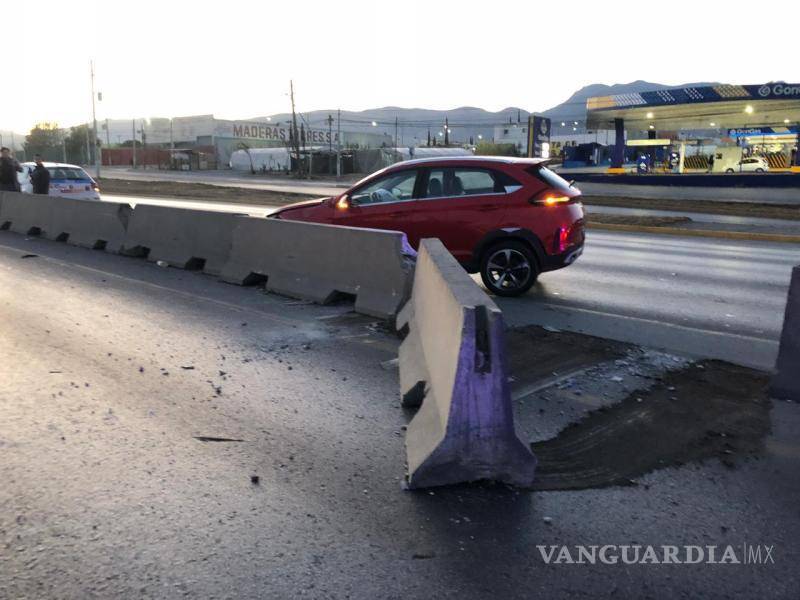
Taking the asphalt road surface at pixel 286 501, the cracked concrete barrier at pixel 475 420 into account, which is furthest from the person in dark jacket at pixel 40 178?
the cracked concrete barrier at pixel 475 420

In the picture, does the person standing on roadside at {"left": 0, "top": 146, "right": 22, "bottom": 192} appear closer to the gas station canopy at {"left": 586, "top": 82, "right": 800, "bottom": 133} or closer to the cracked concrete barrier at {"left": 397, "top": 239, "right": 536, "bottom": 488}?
the cracked concrete barrier at {"left": 397, "top": 239, "right": 536, "bottom": 488}

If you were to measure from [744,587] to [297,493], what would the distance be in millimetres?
2170

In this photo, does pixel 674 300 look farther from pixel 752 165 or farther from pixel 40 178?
pixel 752 165

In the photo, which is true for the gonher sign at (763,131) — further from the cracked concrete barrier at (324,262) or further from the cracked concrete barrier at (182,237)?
the cracked concrete barrier at (324,262)

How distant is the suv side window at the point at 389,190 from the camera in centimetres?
Result: 925

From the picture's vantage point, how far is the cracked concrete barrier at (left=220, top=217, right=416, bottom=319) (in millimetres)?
7488

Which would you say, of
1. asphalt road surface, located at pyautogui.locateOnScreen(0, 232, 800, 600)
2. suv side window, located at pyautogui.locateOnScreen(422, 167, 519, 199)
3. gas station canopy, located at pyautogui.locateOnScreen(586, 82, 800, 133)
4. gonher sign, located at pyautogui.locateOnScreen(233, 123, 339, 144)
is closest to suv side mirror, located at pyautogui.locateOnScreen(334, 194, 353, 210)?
suv side window, located at pyautogui.locateOnScreen(422, 167, 519, 199)

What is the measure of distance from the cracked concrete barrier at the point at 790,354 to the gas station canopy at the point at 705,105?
111 feet

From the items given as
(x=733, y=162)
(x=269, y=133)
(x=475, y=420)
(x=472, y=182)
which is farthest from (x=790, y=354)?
(x=269, y=133)

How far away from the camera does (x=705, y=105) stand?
37969mm

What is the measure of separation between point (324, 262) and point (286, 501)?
16.5 feet

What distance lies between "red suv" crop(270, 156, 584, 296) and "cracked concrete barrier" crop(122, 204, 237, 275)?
203cm

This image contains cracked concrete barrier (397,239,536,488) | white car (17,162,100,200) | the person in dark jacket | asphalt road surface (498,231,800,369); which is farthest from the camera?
white car (17,162,100,200)

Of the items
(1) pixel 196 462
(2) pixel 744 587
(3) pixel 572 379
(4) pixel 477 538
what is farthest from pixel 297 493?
(3) pixel 572 379
